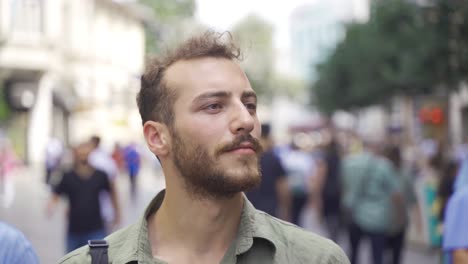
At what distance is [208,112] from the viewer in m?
2.58

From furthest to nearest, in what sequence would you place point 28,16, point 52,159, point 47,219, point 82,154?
1. point 28,16
2. point 52,159
3. point 47,219
4. point 82,154

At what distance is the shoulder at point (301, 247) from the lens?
2.46m

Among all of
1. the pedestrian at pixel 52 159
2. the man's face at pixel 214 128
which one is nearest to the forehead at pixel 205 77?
the man's face at pixel 214 128

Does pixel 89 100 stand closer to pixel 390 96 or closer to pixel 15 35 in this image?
pixel 15 35

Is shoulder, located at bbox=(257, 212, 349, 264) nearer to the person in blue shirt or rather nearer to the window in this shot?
the person in blue shirt

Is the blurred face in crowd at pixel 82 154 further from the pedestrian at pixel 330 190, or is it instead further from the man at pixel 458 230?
the man at pixel 458 230

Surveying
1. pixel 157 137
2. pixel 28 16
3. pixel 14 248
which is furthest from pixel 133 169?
pixel 157 137

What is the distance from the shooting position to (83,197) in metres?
8.79

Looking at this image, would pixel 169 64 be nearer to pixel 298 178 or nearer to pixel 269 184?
pixel 269 184

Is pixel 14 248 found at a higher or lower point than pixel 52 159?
higher

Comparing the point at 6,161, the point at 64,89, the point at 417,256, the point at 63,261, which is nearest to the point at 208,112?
the point at 63,261

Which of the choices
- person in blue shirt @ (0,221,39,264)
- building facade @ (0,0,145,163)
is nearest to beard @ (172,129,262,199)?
person in blue shirt @ (0,221,39,264)

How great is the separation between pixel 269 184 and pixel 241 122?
8287mm

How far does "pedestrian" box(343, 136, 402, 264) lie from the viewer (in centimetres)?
902
